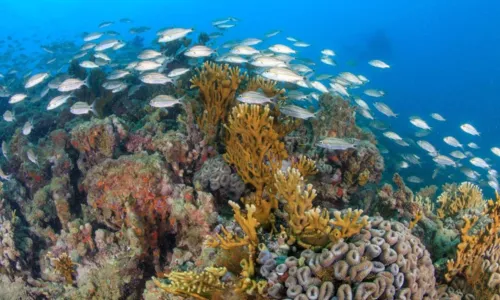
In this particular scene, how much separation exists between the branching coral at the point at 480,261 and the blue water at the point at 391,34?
13.3 m

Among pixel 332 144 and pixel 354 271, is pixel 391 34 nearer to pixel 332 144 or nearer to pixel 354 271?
pixel 332 144

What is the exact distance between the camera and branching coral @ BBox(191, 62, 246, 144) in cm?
631

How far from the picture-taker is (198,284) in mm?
3234

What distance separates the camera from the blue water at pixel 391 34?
174ft

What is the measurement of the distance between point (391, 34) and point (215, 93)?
422 feet

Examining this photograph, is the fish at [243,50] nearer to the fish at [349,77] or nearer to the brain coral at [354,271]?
the fish at [349,77]

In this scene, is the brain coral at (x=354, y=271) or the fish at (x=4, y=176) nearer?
the brain coral at (x=354, y=271)

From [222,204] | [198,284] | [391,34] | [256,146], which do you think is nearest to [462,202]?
[256,146]

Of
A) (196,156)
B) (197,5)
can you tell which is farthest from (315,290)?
(197,5)

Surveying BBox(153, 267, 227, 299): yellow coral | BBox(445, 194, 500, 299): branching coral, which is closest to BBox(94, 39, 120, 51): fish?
BBox(153, 267, 227, 299): yellow coral

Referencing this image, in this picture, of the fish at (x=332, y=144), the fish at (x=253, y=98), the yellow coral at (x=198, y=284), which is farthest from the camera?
the fish at (x=253, y=98)

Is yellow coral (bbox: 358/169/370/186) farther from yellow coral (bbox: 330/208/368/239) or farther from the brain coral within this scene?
yellow coral (bbox: 330/208/368/239)

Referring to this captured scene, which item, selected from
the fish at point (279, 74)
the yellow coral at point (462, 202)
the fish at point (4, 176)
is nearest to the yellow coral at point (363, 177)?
the yellow coral at point (462, 202)

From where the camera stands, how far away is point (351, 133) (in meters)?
7.76
